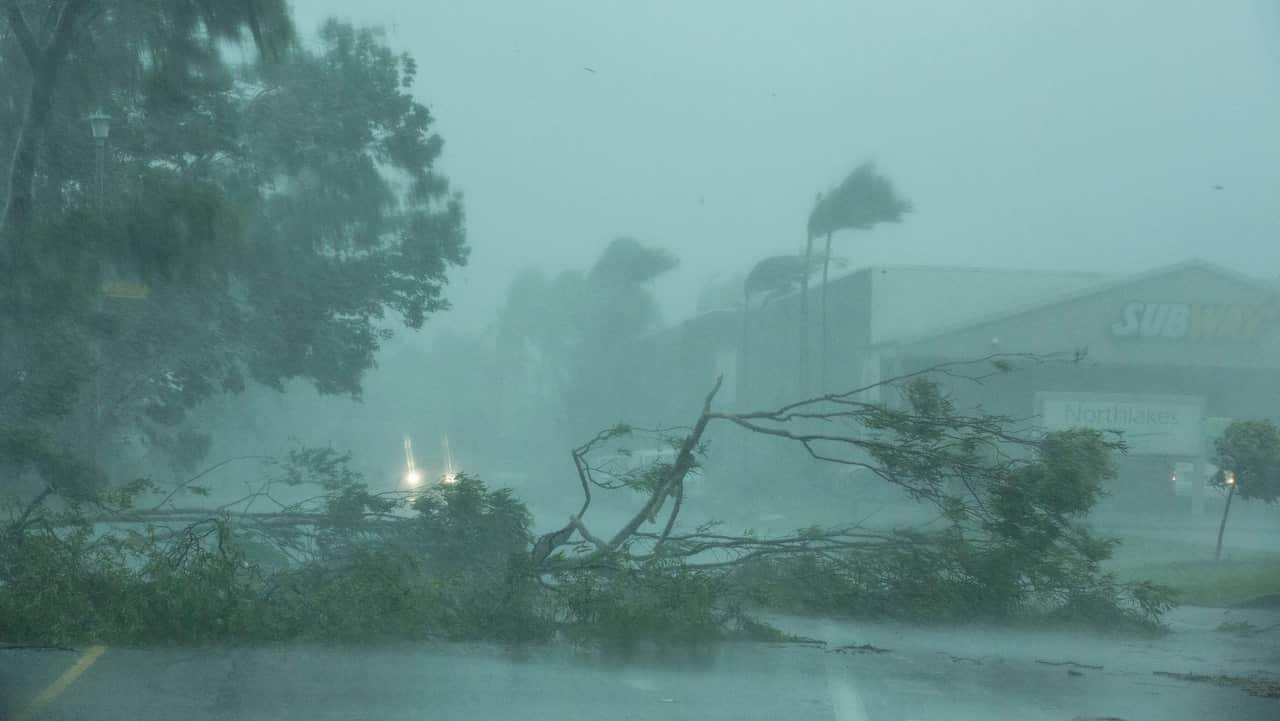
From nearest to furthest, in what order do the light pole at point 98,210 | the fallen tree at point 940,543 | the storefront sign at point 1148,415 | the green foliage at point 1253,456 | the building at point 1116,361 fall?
the fallen tree at point 940,543 < the light pole at point 98,210 < the green foliage at point 1253,456 < the storefront sign at point 1148,415 < the building at point 1116,361

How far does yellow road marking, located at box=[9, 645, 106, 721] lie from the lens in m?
5.61

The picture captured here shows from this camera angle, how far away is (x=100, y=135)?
37.5 ft

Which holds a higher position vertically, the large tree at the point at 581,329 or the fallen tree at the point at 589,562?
the large tree at the point at 581,329

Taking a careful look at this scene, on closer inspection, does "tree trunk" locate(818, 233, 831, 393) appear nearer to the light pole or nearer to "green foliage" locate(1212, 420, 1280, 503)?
"green foliage" locate(1212, 420, 1280, 503)

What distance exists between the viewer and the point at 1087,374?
85.7ft

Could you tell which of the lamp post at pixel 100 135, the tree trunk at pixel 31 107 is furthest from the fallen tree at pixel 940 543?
the tree trunk at pixel 31 107

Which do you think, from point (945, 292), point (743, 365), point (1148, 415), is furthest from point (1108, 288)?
point (743, 365)

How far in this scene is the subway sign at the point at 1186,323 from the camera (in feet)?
85.8

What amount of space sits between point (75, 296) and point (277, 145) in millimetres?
7227

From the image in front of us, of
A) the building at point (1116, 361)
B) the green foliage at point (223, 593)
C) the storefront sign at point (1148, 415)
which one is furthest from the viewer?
the building at point (1116, 361)

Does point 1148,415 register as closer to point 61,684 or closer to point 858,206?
point 858,206

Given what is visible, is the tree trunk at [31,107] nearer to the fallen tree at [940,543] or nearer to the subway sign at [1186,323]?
the fallen tree at [940,543]

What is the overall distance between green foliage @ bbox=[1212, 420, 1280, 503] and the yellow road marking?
13927 mm

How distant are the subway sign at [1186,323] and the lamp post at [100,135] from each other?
21.4 m
